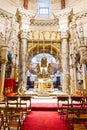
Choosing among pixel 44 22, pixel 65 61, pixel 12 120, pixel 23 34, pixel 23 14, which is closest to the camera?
pixel 12 120

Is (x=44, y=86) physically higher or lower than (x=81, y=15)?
lower

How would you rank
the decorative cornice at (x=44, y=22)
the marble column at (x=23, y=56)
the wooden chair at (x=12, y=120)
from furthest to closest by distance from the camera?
1. the decorative cornice at (x=44, y=22)
2. the marble column at (x=23, y=56)
3. the wooden chair at (x=12, y=120)

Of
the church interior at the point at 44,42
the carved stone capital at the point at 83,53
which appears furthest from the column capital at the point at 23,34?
the carved stone capital at the point at 83,53

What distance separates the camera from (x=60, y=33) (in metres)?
19.1

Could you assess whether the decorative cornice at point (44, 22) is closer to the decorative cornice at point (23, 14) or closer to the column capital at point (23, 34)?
the decorative cornice at point (23, 14)

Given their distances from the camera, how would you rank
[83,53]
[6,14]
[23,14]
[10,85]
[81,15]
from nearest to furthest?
[83,53], [10,85], [6,14], [81,15], [23,14]

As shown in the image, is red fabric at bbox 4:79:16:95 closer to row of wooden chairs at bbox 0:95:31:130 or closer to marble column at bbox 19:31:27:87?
marble column at bbox 19:31:27:87

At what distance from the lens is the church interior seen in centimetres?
1544

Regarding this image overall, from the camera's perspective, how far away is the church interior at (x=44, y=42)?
1544 centimetres

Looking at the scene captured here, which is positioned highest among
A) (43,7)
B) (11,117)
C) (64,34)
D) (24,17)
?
(43,7)

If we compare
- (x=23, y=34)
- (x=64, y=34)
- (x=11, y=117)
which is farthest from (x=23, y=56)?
(x=11, y=117)

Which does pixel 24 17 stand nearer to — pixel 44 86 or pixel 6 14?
pixel 6 14

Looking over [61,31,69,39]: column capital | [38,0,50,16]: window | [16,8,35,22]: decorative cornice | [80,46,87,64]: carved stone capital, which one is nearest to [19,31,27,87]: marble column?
[16,8,35,22]: decorative cornice

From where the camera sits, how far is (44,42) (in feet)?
63.7
